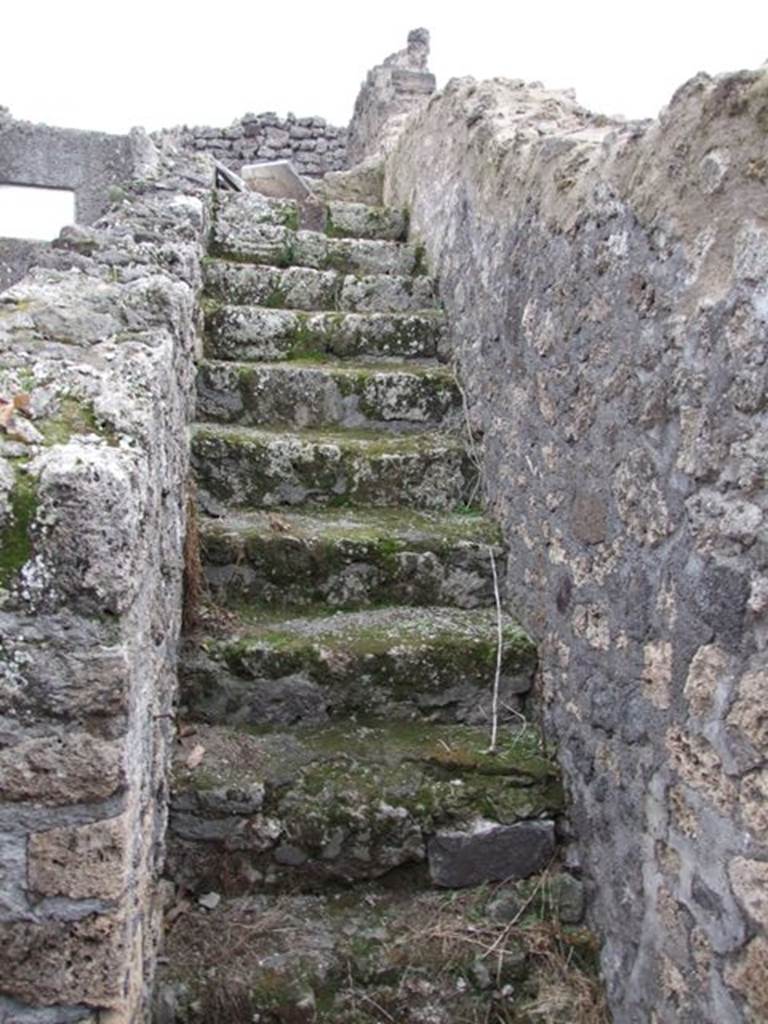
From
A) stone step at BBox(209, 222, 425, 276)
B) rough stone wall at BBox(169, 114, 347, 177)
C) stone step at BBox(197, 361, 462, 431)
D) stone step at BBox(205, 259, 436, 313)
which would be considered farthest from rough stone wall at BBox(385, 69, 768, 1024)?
rough stone wall at BBox(169, 114, 347, 177)

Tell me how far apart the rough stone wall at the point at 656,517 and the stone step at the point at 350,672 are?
179 mm

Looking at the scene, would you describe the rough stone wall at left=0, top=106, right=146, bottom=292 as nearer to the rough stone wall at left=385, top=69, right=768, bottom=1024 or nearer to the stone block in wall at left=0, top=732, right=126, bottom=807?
the rough stone wall at left=385, top=69, right=768, bottom=1024

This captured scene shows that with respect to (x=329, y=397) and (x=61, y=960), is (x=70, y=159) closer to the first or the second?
(x=329, y=397)

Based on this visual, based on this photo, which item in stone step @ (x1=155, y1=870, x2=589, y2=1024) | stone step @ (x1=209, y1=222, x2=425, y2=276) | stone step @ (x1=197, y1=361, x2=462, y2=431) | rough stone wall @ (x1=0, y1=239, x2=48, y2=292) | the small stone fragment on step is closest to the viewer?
stone step @ (x1=155, y1=870, x2=589, y2=1024)

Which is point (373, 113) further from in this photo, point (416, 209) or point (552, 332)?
point (552, 332)

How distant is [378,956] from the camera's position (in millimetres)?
2254

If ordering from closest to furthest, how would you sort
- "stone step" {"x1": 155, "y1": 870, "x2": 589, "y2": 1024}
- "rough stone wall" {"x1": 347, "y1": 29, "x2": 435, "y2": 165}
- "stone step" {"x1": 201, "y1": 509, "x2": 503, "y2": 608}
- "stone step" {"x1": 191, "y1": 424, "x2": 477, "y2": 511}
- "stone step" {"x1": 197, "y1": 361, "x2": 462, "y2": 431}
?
"stone step" {"x1": 155, "y1": 870, "x2": 589, "y2": 1024} < "stone step" {"x1": 201, "y1": 509, "x2": 503, "y2": 608} < "stone step" {"x1": 191, "y1": 424, "x2": 477, "y2": 511} < "stone step" {"x1": 197, "y1": 361, "x2": 462, "y2": 431} < "rough stone wall" {"x1": 347, "y1": 29, "x2": 435, "y2": 165}

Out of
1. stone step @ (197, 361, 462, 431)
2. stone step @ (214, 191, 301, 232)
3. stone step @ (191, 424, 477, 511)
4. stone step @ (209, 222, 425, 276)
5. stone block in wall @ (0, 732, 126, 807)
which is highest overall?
stone step @ (214, 191, 301, 232)

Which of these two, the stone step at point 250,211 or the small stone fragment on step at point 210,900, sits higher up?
the stone step at point 250,211

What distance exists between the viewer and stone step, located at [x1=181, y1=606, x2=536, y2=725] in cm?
268

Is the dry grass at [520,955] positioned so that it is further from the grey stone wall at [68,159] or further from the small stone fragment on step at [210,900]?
the grey stone wall at [68,159]

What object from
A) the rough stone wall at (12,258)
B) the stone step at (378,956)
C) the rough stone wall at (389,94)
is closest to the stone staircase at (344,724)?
the stone step at (378,956)

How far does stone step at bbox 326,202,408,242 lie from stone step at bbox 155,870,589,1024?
3953mm

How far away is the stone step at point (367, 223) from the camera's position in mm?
5508
